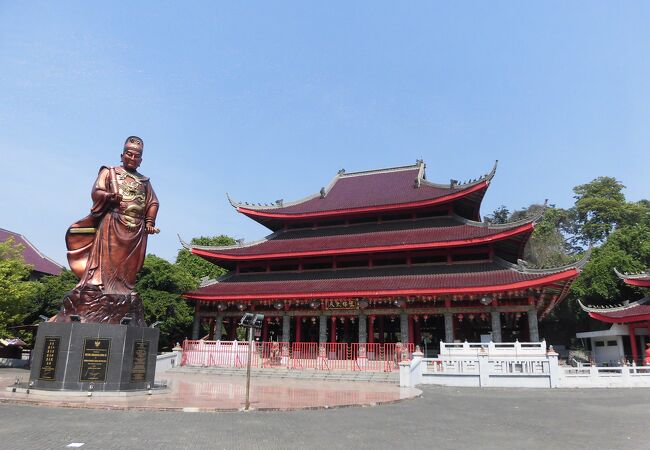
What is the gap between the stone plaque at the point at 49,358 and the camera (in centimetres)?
1203

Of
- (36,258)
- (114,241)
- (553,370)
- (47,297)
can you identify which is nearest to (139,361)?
(114,241)

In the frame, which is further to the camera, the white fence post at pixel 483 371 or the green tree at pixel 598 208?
the green tree at pixel 598 208

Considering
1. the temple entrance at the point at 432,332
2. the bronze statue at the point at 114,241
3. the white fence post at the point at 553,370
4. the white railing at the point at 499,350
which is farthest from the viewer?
the temple entrance at the point at 432,332

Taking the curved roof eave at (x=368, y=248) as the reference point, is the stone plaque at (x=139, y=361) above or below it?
below

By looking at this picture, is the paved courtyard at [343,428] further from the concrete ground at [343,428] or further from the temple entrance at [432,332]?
the temple entrance at [432,332]

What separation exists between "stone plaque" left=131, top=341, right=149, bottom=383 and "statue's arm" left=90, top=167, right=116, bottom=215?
458 cm

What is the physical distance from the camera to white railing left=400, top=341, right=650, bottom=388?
58.3ft

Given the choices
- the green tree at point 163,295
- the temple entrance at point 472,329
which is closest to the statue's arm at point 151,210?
the green tree at point 163,295

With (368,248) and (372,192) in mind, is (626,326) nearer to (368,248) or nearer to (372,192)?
(368,248)

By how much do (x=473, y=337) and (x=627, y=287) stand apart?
18.3 metres

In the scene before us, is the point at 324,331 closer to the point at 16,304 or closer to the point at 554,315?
the point at 16,304

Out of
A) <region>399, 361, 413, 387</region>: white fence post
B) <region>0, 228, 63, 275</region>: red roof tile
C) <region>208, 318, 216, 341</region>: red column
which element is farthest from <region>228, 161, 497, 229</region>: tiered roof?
<region>0, 228, 63, 275</region>: red roof tile

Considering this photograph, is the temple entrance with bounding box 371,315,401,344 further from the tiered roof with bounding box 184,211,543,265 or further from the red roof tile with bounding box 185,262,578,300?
the tiered roof with bounding box 184,211,543,265

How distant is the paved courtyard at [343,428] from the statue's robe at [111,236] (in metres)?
4.89
